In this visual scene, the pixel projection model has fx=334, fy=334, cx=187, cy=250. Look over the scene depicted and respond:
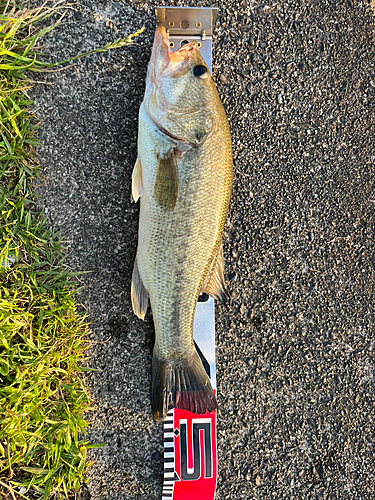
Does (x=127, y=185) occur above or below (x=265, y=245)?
above

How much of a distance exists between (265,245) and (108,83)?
1551mm

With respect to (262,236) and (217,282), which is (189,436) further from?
(262,236)

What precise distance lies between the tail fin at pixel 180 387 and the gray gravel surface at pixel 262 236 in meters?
0.27

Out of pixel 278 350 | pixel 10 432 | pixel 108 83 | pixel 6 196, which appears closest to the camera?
pixel 10 432

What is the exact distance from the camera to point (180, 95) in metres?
1.90

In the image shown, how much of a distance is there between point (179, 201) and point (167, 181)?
5.1 inches

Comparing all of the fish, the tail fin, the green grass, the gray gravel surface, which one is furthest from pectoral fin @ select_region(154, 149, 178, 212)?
the tail fin

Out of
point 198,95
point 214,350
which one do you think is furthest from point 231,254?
point 198,95

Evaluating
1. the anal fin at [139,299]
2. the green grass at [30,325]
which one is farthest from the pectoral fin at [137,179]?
the green grass at [30,325]

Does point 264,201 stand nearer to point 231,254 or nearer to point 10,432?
point 231,254

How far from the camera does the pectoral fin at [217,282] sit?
205cm

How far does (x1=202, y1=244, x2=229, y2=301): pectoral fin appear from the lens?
80.9 inches

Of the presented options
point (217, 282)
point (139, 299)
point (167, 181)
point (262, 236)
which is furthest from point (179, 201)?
point (262, 236)

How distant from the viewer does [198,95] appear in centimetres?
192
